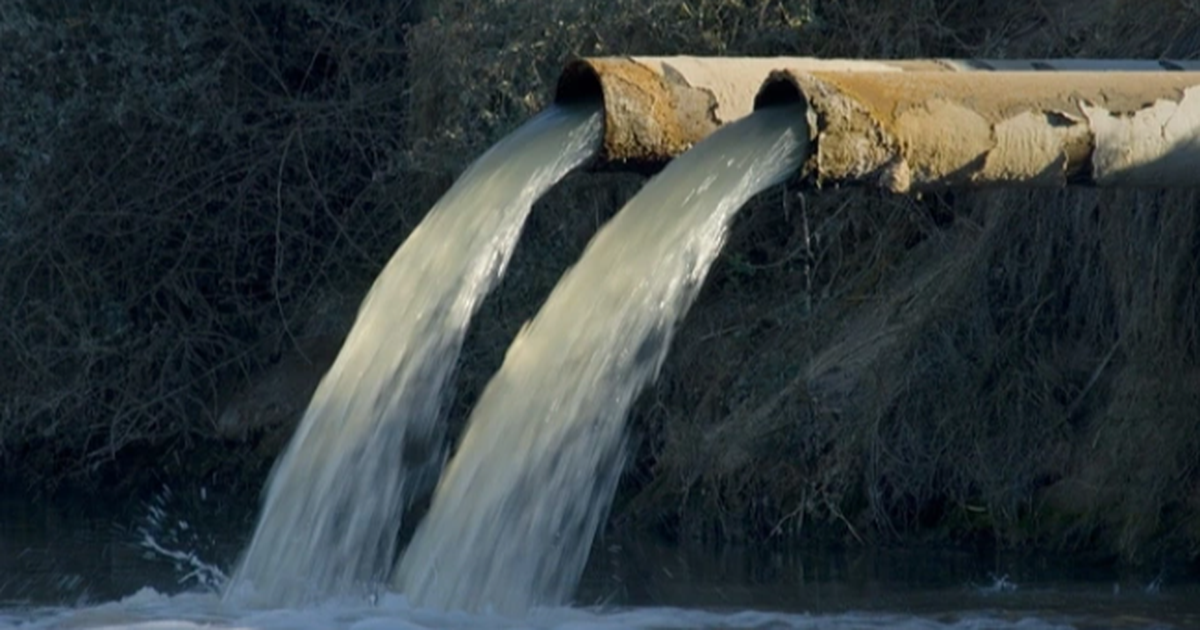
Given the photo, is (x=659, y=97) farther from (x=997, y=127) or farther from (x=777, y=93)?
(x=997, y=127)

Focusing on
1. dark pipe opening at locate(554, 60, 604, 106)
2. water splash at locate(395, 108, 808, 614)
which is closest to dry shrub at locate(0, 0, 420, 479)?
dark pipe opening at locate(554, 60, 604, 106)

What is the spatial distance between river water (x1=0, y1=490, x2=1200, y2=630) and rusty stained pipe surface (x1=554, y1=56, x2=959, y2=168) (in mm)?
1498

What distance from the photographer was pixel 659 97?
24.4 ft

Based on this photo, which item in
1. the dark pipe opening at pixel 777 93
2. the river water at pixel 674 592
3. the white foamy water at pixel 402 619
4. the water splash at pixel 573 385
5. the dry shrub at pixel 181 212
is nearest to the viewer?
the dark pipe opening at pixel 777 93

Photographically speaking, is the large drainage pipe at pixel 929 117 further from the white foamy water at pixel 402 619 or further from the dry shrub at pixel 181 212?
the dry shrub at pixel 181 212

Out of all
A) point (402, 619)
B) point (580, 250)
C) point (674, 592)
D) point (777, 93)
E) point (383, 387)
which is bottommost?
point (674, 592)

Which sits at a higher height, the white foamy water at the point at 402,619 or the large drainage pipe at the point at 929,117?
the large drainage pipe at the point at 929,117

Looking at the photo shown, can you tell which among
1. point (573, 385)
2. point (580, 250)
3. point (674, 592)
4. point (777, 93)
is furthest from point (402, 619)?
point (580, 250)

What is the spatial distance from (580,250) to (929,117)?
500 cm

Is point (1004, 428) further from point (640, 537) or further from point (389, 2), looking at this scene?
point (389, 2)

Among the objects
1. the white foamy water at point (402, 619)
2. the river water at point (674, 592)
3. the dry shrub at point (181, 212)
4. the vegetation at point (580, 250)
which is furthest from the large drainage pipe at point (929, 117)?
the dry shrub at point (181, 212)

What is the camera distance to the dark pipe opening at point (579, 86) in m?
7.41

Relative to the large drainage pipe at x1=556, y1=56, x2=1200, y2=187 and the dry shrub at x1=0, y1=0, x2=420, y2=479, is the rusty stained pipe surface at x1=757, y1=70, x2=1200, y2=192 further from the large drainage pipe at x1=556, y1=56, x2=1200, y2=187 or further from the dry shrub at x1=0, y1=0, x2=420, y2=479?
the dry shrub at x1=0, y1=0, x2=420, y2=479

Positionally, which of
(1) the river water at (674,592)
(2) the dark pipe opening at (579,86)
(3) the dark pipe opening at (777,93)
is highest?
(2) the dark pipe opening at (579,86)
